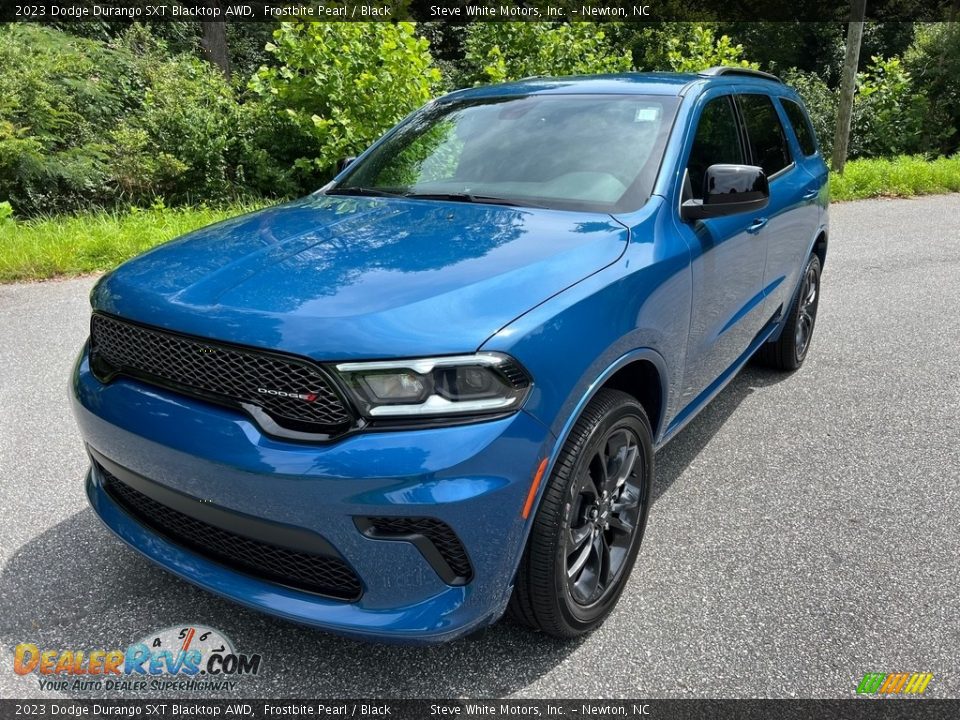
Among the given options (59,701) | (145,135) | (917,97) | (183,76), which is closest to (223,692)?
(59,701)

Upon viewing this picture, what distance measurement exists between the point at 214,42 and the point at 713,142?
1750 centimetres

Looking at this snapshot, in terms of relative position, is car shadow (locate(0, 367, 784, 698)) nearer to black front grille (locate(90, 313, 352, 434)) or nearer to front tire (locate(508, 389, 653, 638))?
front tire (locate(508, 389, 653, 638))

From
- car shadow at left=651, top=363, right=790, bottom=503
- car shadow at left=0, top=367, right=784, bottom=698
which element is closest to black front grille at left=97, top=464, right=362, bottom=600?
car shadow at left=0, top=367, right=784, bottom=698

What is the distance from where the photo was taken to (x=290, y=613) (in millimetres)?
1965

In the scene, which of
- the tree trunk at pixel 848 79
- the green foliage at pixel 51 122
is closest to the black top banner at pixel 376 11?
the green foliage at pixel 51 122

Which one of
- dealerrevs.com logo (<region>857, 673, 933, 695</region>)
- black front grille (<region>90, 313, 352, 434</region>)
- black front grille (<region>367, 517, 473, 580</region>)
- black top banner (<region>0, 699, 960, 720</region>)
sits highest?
black front grille (<region>90, 313, 352, 434</region>)

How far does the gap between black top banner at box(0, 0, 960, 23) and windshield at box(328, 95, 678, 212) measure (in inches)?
276

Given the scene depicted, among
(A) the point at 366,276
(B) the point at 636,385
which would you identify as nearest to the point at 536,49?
(B) the point at 636,385

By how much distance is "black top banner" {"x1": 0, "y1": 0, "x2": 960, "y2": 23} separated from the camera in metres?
9.71

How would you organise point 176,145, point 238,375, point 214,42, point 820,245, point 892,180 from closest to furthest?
point 238,375, point 820,245, point 176,145, point 892,180, point 214,42

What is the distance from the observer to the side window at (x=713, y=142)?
308cm

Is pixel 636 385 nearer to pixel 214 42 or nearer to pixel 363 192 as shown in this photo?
pixel 363 192

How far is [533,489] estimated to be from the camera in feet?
6.41

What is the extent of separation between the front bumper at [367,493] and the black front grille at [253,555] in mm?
29
